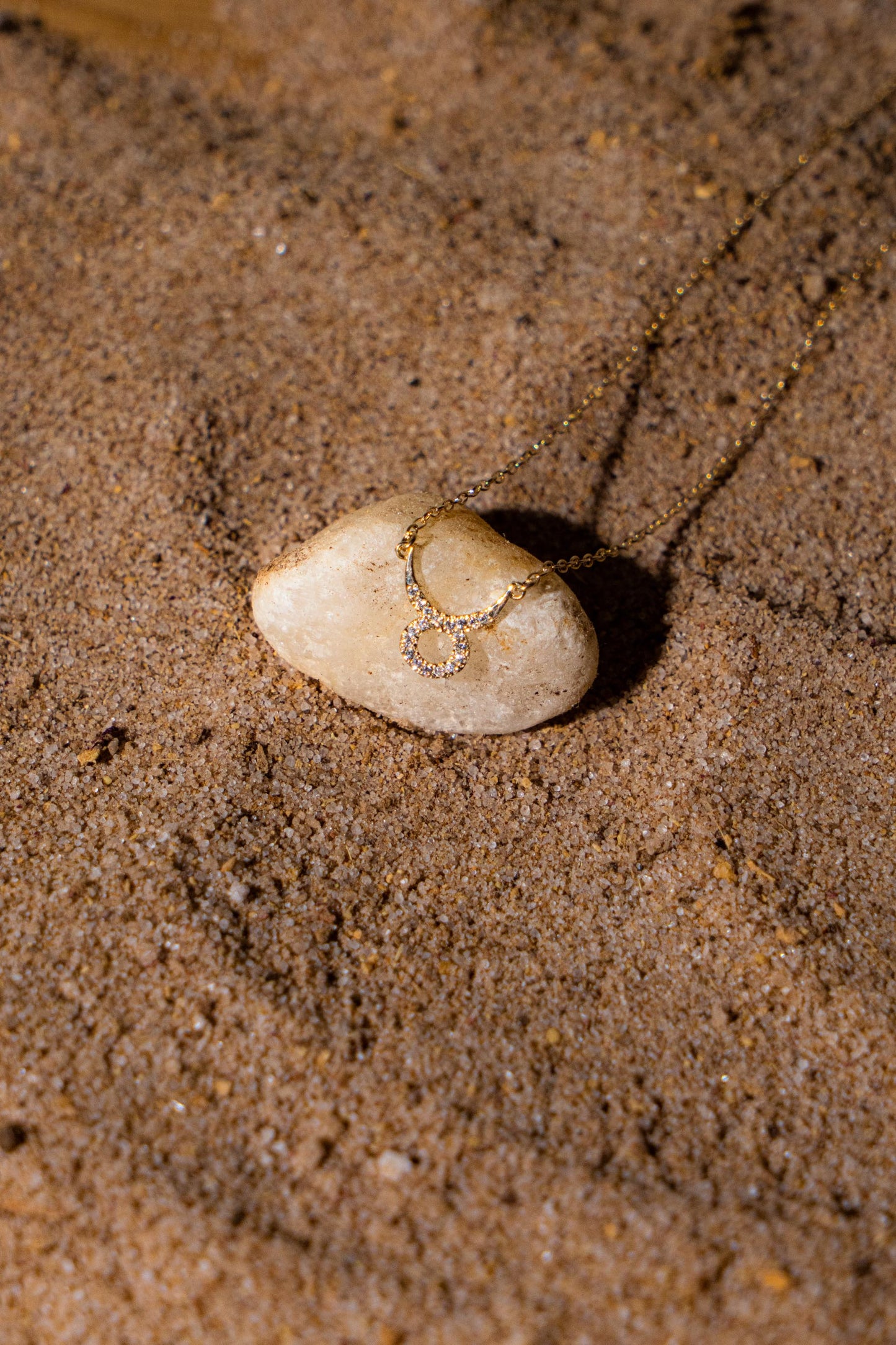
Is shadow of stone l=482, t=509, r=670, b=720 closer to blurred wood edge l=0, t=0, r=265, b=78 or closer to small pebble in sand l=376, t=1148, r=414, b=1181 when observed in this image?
small pebble in sand l=376, t=1148, r=414, b=1181

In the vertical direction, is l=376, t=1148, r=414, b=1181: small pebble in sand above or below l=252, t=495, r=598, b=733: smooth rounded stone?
below

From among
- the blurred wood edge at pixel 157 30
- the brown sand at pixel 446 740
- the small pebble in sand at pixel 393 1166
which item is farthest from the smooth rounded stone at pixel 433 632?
the blurred wood edge at pixel 157 30

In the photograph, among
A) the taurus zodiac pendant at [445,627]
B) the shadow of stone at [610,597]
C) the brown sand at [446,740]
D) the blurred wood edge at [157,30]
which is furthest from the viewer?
the blurred wood edge at [157,30]

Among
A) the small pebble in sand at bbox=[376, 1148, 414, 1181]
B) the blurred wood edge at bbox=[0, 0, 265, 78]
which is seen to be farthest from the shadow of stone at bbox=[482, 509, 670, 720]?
the blurred wood edge at bbox=[0, 0, 265, 78]

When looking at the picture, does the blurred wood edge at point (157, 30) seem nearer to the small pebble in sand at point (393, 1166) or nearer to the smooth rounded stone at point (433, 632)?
the smooth rounded stone at point (433, 632)

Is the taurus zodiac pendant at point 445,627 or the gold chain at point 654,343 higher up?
the gold chain at point 654,343

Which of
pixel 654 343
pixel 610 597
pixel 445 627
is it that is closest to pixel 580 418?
pixel 654 343

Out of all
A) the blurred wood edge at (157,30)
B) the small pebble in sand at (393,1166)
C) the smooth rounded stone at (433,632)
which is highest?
the blurred wood edge at (157,30)

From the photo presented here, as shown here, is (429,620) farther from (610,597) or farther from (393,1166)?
(393,1166)
